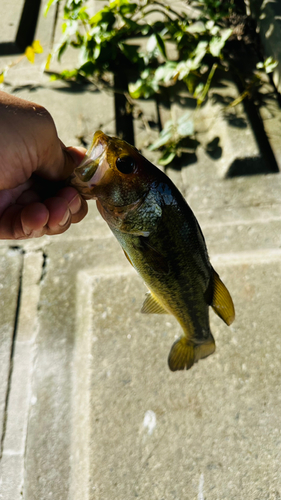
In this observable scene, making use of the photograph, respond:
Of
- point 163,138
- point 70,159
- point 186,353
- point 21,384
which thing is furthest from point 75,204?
point 163,138

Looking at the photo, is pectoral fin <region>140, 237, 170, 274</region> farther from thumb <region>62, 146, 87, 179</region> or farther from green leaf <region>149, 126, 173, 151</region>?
green leaf <region>149, 126, 173, 151</region>

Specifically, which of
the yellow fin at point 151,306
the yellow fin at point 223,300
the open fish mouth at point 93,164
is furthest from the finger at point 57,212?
the yellow fin at point 223,300

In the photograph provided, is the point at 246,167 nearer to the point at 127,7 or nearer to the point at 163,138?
the point at 163,138

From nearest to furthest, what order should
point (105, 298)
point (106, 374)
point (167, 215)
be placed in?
point (167, 215) → point (106, 374) → point (105, 298)

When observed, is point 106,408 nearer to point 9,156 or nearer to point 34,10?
point 9,156

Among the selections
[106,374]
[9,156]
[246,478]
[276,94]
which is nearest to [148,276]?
[9,156]
